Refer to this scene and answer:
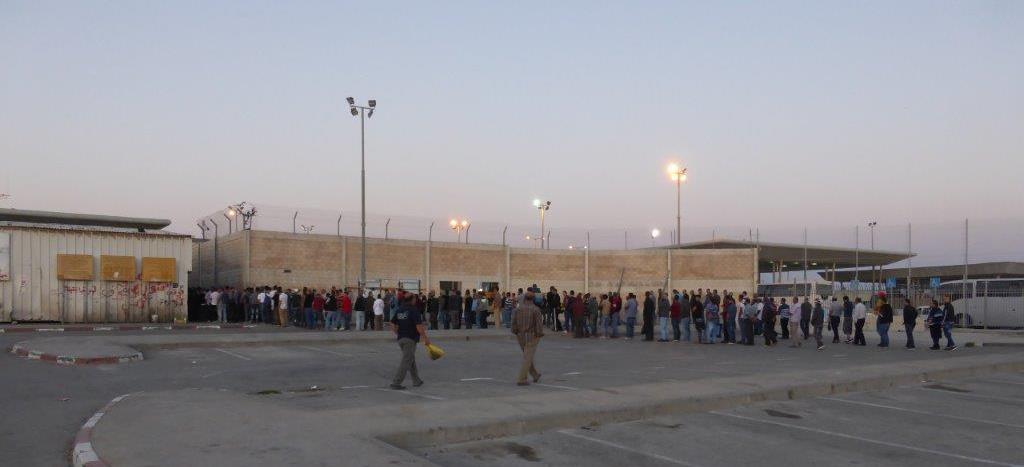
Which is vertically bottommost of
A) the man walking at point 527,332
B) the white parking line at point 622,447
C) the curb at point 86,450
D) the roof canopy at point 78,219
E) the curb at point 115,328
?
the curb at point 115,328

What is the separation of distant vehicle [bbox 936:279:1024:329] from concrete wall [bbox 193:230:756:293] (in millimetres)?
13137

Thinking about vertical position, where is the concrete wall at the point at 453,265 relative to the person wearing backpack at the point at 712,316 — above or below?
above

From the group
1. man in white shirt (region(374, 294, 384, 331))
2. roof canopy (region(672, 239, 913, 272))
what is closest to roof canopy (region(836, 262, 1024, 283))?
roof canopy (region(672, 239, 913, 272))

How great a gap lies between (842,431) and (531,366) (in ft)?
17.5

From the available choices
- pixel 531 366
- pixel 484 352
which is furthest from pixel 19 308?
pixel 531 366

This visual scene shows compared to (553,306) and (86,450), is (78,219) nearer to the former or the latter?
(553,306)

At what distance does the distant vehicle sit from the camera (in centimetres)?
3772

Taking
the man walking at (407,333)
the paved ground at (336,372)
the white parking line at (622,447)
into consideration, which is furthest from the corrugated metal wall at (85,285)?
the white parking line at (622,447)

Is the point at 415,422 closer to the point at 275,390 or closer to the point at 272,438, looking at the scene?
the point at 272,438

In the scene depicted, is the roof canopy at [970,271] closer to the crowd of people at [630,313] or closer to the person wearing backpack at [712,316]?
the crowd of people at [630,313]

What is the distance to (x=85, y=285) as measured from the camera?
102 feet

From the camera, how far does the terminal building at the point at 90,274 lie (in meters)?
29.4

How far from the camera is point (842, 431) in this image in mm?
10211

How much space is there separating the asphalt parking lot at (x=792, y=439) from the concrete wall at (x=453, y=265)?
31.4 metres
